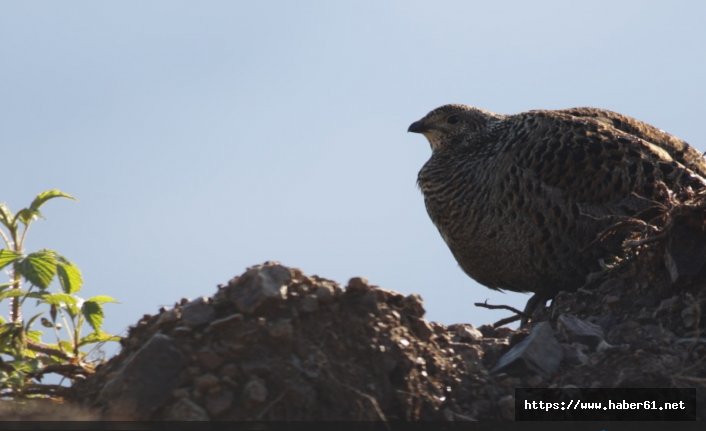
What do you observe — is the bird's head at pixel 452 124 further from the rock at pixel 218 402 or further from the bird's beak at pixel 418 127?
the rock at pixel 218 402

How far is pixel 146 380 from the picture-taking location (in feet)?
19.4

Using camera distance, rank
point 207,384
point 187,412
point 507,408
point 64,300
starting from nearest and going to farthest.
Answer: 1. point 187,412
2. point 207,384
3. point 507,408
4. point 64,300

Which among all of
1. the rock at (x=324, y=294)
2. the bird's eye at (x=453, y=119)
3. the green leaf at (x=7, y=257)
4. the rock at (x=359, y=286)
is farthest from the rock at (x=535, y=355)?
the bird's eye at (x=453, y=119)

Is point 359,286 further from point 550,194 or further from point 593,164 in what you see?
point 593,164

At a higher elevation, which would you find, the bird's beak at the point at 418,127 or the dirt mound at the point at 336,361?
the bird's beak at the point at 418,127

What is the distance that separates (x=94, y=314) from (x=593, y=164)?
4010 mm

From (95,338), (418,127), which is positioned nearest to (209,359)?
(95,338)

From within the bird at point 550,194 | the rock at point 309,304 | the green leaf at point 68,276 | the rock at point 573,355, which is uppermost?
the bird at point 550,194

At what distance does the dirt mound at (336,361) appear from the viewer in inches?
231

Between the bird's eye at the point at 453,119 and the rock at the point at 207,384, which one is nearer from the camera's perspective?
the rock at the point at 207,384

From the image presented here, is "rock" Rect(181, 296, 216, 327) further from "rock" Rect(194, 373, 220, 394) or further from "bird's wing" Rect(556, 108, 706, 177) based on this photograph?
"bird's wing" Rect(556, 108, 706, 177)

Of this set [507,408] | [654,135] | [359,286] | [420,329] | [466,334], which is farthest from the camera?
[654,135]

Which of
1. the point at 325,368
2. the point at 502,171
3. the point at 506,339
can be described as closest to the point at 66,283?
the point at 325,368

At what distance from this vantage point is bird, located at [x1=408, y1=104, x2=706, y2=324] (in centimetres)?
912
